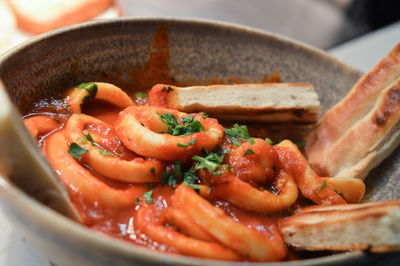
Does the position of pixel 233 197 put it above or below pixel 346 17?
above

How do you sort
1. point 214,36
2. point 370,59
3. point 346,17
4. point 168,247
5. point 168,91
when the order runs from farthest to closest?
1. point 346,17
2. point 370,59
3. point 214,36
4. point 168,91
5. point 168,247

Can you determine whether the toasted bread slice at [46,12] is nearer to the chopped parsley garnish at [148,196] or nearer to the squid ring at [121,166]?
the squid ring at [121,166]

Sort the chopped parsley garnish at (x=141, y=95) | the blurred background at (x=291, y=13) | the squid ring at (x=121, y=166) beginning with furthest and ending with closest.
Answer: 1. the blurred background at (x=291, y=13)
2. the chopped parsley garnish at (x=141, y=95)
3. the squid ring at (x=121, y=166)

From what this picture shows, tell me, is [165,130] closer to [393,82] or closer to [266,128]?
[266,128]

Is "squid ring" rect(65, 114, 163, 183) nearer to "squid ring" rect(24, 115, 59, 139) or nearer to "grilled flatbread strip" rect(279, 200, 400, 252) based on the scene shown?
"squid ring" rect(24, 115, 59, 139)

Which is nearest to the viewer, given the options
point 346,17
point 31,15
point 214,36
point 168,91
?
point 168,91

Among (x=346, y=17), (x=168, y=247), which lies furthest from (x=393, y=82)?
(x=346, y=17)

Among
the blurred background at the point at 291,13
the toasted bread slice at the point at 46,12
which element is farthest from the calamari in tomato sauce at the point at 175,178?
the blurred background at the point at 291,13
